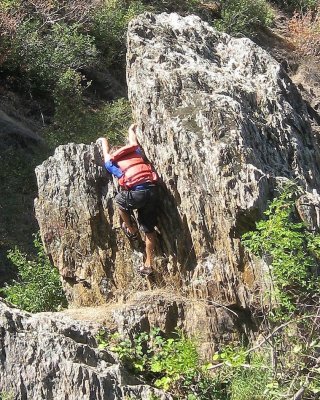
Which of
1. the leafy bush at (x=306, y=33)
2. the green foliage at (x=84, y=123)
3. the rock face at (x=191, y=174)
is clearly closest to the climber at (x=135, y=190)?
the rock face at (x=191, y=174)

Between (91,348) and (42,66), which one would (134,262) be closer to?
(91,348)

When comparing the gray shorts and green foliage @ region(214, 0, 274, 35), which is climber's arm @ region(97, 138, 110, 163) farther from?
green foliage @ region(214, 0, 274, 35)

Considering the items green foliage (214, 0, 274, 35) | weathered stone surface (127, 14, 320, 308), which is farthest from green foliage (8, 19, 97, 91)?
weathered stone surface (127, 14, 320, 308)

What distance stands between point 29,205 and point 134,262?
5991 millimetres

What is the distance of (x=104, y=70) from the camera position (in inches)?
703

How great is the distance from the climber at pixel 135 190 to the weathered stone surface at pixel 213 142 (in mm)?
157

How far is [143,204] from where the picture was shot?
21.8ft

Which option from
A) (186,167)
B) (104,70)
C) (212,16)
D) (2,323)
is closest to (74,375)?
(2,323)

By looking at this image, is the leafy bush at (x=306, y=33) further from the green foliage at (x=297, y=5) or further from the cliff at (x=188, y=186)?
the cliff at (x=188, y=186)

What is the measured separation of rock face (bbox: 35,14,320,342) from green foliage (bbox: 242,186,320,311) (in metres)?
0.49

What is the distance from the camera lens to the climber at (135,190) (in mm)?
6605

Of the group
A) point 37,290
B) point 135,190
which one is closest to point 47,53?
point 37,290

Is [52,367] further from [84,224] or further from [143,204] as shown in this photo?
[84,224]

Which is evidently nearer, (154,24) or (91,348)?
(91,348)
